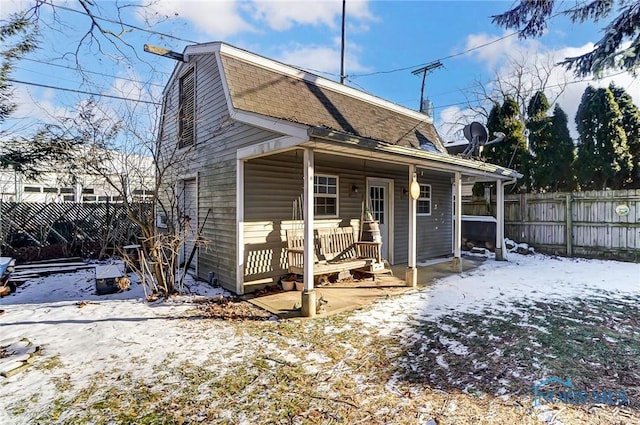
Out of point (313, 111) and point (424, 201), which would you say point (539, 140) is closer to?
point (424, 201)

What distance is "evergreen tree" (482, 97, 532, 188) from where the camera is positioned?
11.8m

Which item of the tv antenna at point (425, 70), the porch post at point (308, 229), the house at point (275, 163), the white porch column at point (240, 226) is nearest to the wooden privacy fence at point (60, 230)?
the house at point (275, 163)

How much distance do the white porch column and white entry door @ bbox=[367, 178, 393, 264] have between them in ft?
12.4

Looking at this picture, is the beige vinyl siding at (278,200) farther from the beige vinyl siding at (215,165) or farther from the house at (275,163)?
the beige vinyl siding at (215,165)

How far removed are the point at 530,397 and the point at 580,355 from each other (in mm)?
1276

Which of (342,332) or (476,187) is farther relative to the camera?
(476,187)

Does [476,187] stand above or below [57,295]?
above

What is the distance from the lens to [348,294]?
5.85 m

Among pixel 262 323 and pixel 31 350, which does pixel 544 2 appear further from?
pixel 31 350

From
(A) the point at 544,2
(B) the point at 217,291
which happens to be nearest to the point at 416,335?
(B) the point at 217,291

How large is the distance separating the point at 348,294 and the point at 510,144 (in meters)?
9.78

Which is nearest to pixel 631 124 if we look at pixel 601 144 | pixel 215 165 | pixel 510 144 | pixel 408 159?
pixel 601 144

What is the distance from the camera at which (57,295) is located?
231 inches

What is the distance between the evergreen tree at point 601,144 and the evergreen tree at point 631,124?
24 centimetres
